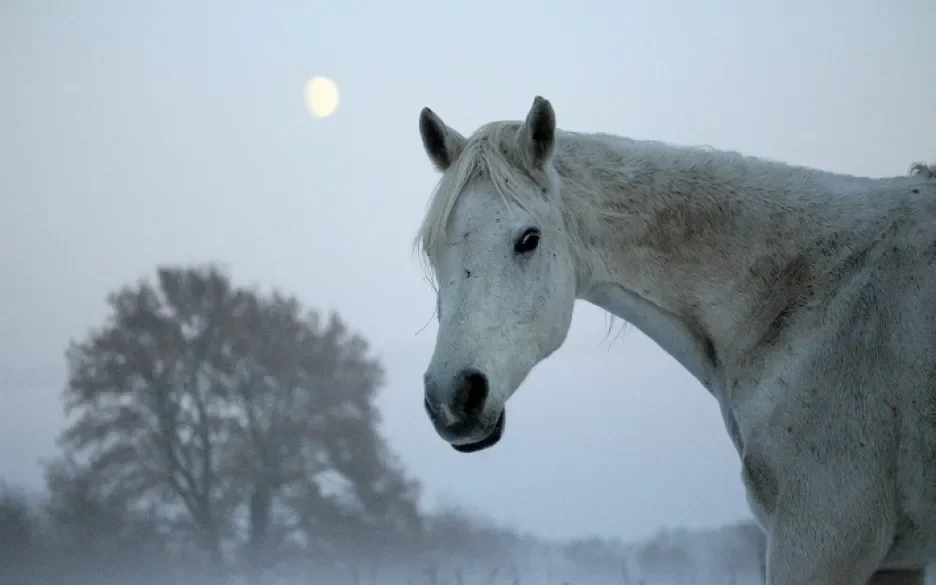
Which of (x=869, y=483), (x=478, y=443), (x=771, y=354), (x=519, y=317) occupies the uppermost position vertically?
(x=519, y=317)

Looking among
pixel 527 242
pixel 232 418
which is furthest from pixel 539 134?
pixel 232 418

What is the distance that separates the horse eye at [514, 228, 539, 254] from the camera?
113 inches

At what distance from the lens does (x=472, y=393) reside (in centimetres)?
261

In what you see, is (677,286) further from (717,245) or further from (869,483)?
(869,483)

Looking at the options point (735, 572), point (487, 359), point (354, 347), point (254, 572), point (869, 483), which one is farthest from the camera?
point (354, 347)

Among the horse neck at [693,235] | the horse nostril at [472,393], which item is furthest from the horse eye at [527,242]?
the horse nostril at [472,393]

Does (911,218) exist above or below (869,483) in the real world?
above

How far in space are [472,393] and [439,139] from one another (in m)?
1.15

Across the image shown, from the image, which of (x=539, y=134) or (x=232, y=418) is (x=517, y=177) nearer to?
(x=539, y=134)

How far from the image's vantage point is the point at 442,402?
2570 mm

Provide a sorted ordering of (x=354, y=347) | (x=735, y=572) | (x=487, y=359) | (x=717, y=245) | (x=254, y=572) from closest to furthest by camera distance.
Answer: (x=487, y=359)
(x=717, y=245)
(x=735, y=572)
(x=254, y=572)
(x=354, y=347)

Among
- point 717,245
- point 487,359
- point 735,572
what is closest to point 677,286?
point 717,245

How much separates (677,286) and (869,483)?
37.5 inches

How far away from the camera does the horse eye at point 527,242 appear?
287cm
